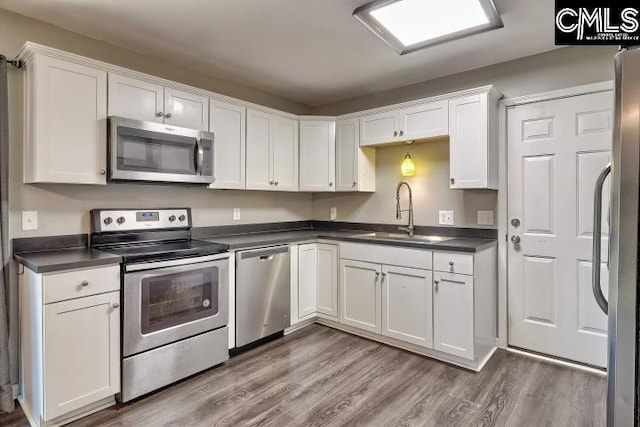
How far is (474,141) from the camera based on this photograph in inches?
110

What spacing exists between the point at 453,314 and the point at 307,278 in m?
1.38

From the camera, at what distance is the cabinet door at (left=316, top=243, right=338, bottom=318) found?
3375 mm

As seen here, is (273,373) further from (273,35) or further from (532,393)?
(273,35)

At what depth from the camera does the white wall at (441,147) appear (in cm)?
263

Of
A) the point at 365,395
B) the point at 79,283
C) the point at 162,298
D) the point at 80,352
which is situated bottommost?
the point at 365,395

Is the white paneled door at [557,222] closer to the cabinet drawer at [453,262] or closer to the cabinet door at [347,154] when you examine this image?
the cabinet drawer at [453,262]

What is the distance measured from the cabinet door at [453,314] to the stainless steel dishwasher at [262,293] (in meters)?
1.30

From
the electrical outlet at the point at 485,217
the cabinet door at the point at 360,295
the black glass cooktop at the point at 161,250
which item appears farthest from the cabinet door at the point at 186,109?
the electrical outlet at the point at 485,217

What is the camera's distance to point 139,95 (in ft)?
8.09

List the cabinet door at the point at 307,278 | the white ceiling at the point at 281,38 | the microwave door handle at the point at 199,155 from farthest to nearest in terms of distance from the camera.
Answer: the cabinet door at the point at 307,278 → the microwave door handle at the point at 199,155 → the white ceiling at the point at 281,38

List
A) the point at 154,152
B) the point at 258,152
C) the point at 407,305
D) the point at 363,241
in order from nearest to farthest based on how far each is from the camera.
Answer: the point at 154,152 → the point at 407,305 → the point at 363,241 → the point at 258,152

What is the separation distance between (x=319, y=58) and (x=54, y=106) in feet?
6.30

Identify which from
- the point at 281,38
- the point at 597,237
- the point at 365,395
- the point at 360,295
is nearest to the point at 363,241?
the point at 360,295

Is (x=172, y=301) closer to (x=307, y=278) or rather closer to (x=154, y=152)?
(x=154, y=152)
